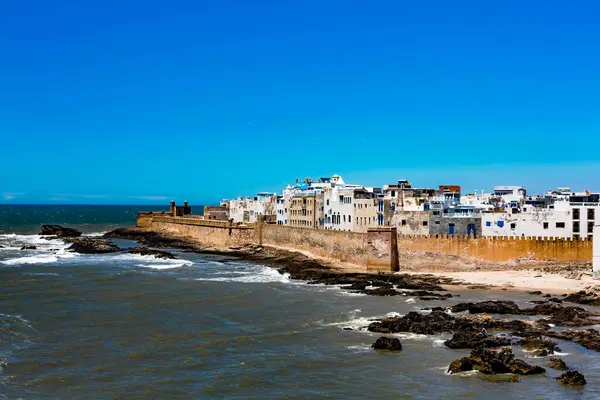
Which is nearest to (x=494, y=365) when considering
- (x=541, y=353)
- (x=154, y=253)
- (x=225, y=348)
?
(x=541, y=353)

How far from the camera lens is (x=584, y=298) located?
33062 millimetres

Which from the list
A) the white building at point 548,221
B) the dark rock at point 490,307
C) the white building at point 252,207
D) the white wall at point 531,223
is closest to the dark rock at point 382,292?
the dark rock at point 490,307

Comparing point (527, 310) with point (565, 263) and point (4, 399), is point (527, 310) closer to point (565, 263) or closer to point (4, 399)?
point (565, 263)

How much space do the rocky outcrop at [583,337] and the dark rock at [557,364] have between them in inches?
110

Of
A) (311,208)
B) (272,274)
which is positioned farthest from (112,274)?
(311,208)

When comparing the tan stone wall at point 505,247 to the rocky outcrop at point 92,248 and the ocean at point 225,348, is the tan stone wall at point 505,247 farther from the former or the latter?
the rocky outcrop at point 92,248

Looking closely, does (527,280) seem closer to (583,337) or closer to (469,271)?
(469,271)

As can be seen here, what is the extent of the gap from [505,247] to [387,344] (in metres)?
23.3

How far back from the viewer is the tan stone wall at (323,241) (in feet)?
161

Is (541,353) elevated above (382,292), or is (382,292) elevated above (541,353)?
(382,292)

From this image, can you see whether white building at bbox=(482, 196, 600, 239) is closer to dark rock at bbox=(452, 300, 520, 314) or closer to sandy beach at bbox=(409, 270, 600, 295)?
sandy beach at bbox=(409, 270, 600, 295)

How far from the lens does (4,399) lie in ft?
60.7

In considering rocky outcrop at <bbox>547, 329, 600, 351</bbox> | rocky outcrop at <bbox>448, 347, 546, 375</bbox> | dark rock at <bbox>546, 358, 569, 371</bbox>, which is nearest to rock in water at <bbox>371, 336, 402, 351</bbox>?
rocky outcrop at <bbox>448, 347, 546, 375</bbox>

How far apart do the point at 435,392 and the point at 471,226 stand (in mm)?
Answer: 30070
